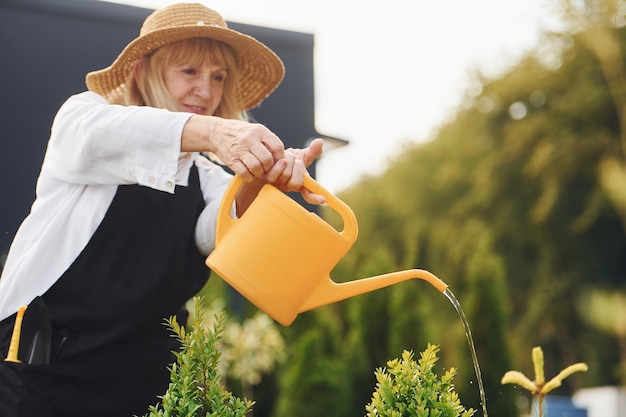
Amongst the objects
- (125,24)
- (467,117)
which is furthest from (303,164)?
(467,117)

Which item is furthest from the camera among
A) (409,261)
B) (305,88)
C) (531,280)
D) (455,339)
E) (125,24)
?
(531,280)

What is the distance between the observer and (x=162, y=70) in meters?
2.18

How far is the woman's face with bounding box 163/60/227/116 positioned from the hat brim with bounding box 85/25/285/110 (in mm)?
74

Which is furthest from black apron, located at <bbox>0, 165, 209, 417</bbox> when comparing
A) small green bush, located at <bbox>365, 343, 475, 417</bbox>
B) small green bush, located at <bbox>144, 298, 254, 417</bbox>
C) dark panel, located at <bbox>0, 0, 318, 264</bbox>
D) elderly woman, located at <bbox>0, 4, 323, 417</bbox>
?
dark panel, located at <bbox>0, 0, 318, 264</bbox>

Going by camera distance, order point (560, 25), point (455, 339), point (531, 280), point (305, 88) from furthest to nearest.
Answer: point (531, 280) < point (560, 25) < point (455, 339) < point (305, 88)

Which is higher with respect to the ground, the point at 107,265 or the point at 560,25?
the point at 560,25

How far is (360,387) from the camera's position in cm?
792

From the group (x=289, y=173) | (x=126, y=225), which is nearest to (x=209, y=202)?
(x=126, y=225)

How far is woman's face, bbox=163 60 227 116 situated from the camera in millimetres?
2123

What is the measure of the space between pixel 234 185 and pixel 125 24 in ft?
10.3

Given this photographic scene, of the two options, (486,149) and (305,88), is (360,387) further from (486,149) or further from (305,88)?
(486,149)

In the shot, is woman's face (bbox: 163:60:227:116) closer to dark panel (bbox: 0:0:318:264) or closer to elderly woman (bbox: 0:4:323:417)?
elderly woman (bbox: 0:4:323:417)

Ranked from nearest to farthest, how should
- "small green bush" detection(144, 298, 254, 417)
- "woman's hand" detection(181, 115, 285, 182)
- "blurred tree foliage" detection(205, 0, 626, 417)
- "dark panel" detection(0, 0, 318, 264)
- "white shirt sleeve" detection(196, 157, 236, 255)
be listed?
"small green bush" detection(144, 298, 254, 417) → "woman's hand" detection(181, 115, 285, 182) → "white shirt sleeve" detection(196, 157, 236, 255) → "dark panel" detection(0, 0, 318, 264) → "blurred tree foliage" detection(205, 0, 626, 417)

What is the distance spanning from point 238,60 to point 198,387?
4.06 feet
